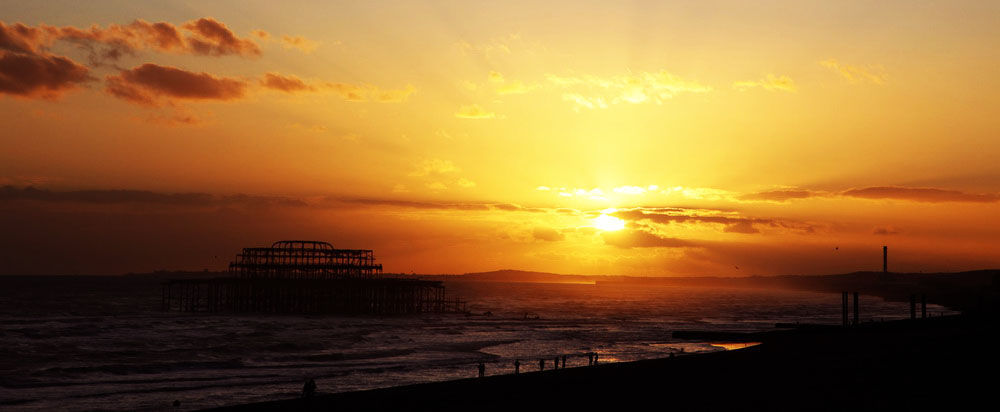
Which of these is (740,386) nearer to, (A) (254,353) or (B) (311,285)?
(A) (254,353)

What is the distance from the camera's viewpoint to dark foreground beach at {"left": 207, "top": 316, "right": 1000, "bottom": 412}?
22.2 meters

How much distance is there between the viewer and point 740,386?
2616cm

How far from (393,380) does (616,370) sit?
11.9 metres

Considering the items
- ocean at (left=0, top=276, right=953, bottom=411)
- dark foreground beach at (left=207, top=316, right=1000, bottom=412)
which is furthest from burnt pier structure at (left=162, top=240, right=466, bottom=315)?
dark foreground beach at (left=207, top=316, right=1000, bottom=412)

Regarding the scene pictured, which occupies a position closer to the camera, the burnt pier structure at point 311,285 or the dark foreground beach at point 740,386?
the dark foreground beach at point 740,386

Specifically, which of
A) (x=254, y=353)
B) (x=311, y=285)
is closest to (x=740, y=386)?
(x=254, y=353)

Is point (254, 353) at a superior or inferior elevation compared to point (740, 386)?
inferior

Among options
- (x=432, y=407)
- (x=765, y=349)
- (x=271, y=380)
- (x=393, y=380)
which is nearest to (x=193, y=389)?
(x=271, y=380)

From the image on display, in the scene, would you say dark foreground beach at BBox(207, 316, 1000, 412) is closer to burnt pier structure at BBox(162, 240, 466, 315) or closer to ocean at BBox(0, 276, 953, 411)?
ocean at BBox(0, 276, 953, 411)

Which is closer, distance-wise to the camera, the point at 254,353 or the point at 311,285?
the point at 254,353

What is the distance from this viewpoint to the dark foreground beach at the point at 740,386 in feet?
73.0

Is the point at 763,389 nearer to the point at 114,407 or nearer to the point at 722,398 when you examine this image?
the point at 722,398

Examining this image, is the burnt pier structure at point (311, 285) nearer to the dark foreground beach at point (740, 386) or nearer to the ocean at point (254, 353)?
the ocean at point (254, 353)

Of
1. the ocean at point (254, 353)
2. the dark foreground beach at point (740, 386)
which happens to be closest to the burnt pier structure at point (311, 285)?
the ocean at point (254, 353)
